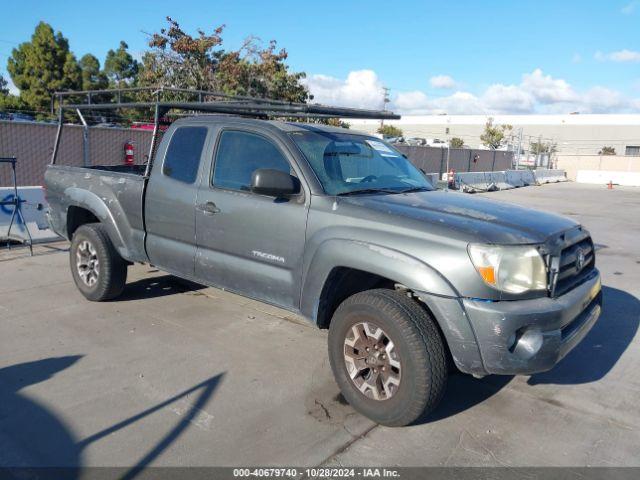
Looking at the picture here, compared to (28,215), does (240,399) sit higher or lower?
lower

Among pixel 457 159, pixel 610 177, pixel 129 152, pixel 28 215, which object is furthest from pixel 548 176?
pixel 28 215

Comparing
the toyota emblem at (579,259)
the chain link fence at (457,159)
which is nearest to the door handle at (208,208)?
the toyota emblem at (579,259)

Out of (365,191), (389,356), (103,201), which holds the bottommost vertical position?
(389,356)

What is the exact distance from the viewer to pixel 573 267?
3678 millimetres

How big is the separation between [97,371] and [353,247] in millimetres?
2258

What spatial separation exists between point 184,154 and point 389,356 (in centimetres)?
270

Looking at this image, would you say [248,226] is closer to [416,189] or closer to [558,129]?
[416,189]

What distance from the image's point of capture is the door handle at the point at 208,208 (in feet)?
14.5

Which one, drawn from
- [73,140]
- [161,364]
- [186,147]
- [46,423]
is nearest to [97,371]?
[161,364]

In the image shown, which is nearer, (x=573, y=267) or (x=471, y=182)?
(x=573, y=267)

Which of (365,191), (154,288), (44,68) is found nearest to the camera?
(365,191)

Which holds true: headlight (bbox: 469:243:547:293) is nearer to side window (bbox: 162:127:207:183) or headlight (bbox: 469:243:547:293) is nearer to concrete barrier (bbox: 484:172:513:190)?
side window (bbox: 162:127:207:183)

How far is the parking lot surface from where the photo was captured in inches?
125

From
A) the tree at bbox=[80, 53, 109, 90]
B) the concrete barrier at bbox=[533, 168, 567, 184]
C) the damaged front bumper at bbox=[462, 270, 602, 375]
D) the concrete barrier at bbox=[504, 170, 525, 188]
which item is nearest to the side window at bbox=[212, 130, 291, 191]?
the damaged front bumper at bbox=[462, 270, 602, 375]
